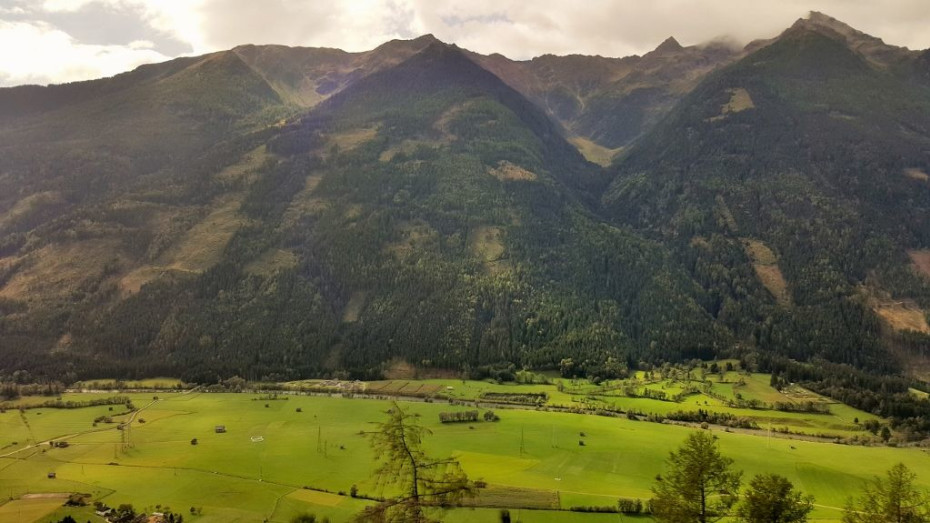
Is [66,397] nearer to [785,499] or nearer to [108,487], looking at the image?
[108,487]

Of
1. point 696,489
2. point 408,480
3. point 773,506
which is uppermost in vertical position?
point 408,480

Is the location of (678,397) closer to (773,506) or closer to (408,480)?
(773,506)

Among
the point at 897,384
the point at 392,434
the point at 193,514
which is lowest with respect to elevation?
the point at 193,514

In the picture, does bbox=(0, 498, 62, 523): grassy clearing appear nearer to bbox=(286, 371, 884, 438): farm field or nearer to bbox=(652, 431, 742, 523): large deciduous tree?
bbox=(286, 371, 884, 438): farm field

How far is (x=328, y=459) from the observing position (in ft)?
420

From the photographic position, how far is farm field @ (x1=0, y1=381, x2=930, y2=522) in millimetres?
106938

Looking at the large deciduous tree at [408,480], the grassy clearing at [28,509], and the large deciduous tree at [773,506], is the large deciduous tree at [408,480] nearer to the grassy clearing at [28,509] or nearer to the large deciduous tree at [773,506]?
the large deciduous tree at [773,506]

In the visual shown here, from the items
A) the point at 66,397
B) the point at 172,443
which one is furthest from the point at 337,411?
the point at 66,397

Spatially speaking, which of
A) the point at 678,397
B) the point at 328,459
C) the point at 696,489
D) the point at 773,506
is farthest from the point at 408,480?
the point at 678,397

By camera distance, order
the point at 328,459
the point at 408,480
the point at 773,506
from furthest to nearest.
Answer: the point at 328,459 → the point at 773,506 → the point at 408,480

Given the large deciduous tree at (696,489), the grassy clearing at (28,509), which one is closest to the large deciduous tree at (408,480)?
the large deciduous tree at (696,489)

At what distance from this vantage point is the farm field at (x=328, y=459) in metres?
107

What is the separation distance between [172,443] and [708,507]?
120327mm

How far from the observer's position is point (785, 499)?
5022 centimetres
